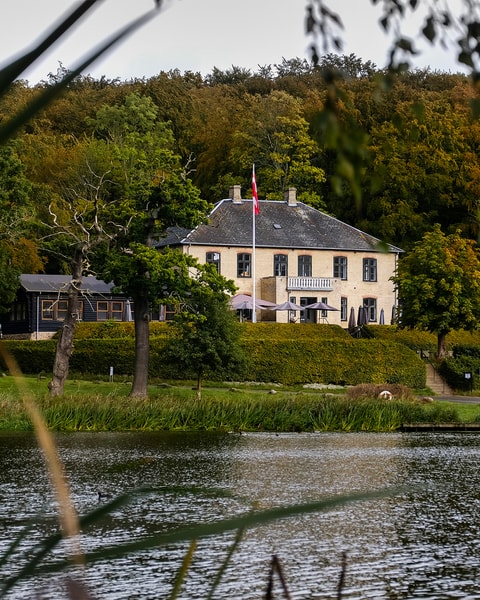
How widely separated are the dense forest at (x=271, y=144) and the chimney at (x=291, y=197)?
2133 mm

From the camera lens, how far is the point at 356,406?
2953 centimetres

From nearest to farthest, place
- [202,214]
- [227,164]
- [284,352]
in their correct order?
[202,214], [284,352], [227,164]

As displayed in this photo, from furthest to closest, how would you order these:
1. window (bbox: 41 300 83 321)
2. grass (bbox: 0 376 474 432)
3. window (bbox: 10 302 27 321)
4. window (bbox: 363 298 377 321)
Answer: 1. window (bbox: 363 298 377 321)
2. window (bbox: 10 302 27 321)
3. window (bbox: 41 300 83 321)
4. grass (bbox: 0 376 474 432)

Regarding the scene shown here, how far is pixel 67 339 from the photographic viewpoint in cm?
3309

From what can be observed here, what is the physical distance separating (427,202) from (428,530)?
49.8 m

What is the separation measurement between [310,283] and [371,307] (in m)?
4.57

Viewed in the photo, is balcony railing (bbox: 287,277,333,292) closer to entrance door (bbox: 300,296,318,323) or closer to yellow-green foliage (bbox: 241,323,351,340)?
entrance door (bbox: 300,296,318,323)

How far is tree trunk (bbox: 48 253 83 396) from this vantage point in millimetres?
32156

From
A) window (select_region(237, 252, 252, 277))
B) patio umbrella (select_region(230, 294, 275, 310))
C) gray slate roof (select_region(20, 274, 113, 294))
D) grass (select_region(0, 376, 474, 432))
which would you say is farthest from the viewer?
window (select_region(237, 252, 252, 277))

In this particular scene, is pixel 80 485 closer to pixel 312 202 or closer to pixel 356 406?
pixel 356 406

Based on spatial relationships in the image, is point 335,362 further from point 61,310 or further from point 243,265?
point 61,310

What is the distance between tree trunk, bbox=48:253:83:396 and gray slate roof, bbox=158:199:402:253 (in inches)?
884

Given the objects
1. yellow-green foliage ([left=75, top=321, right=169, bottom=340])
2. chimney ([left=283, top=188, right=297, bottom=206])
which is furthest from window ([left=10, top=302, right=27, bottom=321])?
chimney ([left=283, top=188, right=297, bottom=206])

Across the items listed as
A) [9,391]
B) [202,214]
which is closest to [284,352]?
[202,214]
